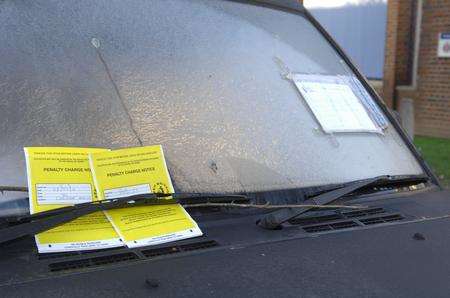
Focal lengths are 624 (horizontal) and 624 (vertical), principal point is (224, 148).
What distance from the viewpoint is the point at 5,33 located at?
84.9 inches

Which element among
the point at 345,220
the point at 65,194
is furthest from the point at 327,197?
the point at 65,194

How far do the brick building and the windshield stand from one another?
9.12 m

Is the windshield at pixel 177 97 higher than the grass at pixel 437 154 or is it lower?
higher

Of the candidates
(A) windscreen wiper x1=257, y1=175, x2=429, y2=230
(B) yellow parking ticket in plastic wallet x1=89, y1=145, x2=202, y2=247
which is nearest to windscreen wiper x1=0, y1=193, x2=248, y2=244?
(B) yellow parking ticket in plastic wallet x1=89, y1=145, x2=202, y2=247

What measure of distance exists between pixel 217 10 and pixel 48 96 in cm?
96

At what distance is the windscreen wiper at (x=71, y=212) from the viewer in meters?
1.73

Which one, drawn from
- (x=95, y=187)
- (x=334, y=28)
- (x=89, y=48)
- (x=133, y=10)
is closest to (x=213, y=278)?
(x=95, y=187)

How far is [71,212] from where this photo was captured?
1.80m

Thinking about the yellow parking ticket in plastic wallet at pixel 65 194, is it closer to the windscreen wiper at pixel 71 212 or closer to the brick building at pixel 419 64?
the windscreen wiper at pixel 71 212

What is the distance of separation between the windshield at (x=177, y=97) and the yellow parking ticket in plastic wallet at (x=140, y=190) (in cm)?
7

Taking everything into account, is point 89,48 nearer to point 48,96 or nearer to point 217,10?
point 48,96

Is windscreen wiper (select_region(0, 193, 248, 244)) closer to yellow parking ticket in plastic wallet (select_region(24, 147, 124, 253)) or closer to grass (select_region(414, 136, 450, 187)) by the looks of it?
yellow parking ticket in plastic wallet (select_region(24, 147, 124, 253))

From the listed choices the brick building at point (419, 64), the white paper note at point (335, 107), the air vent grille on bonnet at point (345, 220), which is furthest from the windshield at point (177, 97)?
the brick building at point (419, 64)

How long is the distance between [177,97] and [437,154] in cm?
818
